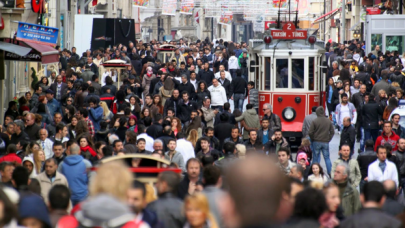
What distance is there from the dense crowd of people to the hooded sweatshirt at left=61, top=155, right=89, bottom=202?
0.01 m

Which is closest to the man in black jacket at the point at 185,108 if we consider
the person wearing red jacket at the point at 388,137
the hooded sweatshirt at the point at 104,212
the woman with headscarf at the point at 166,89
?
the woman with headscarf at the point at 166,89

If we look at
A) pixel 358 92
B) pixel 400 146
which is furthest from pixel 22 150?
pixel 358 92

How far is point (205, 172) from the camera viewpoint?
7695mm

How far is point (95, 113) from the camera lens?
599 inches

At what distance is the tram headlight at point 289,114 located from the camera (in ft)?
56.5

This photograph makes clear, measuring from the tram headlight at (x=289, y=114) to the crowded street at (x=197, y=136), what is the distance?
46 millimetres

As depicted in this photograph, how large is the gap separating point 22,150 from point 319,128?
591 cm

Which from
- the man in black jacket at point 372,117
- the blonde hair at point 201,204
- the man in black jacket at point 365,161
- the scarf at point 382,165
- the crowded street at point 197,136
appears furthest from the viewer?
the man in black jacket at point 372,117

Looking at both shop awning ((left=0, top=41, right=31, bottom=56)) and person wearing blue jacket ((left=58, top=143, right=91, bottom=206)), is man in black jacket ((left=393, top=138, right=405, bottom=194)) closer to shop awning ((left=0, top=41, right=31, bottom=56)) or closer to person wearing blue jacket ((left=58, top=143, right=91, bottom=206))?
person wearing blue jacket ((left=58, top=143, right=91, bottom=206))

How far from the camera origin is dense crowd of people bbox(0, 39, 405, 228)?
4777 millimetres

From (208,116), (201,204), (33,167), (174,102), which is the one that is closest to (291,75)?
(208,116)

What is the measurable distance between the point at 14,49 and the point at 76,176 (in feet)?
20.3

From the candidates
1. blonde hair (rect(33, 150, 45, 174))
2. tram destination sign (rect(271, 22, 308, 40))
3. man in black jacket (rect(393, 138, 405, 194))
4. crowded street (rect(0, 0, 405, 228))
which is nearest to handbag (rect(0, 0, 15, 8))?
crowded street (rect(0, 0, 405, 228))

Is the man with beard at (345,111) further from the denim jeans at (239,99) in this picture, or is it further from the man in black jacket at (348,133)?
the denim jeans at (239,99)
